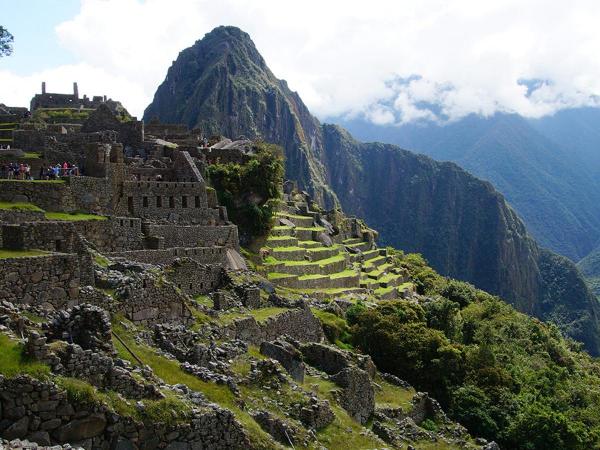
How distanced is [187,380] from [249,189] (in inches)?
976

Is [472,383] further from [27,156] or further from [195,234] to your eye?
[27,156]

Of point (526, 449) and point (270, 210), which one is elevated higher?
point (270, 210)

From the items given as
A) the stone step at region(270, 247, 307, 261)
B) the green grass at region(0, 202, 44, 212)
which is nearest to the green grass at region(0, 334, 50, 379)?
the green grass at region(0, 202, 44, 212)

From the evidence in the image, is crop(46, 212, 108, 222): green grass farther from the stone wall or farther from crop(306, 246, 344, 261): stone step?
crop(306, 246, 344, 261): stone step

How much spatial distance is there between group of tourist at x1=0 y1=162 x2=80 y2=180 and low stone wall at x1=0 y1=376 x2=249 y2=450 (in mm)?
17112

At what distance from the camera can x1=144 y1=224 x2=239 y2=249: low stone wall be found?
28.2 m

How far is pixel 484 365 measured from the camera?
34812 mm

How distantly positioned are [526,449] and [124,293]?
22240 millimetres

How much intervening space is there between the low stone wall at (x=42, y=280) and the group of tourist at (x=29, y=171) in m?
12.7

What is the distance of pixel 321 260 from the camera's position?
4925 centimetres

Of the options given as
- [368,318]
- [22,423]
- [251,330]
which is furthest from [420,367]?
[22,423]

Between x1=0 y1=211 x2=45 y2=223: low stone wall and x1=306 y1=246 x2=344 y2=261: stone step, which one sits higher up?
x1=0 y1=211 x2=45 y2=223: low stone wall

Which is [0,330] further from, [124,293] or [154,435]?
[124,293]

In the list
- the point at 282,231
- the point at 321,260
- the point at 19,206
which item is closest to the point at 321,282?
the point at 282,231
